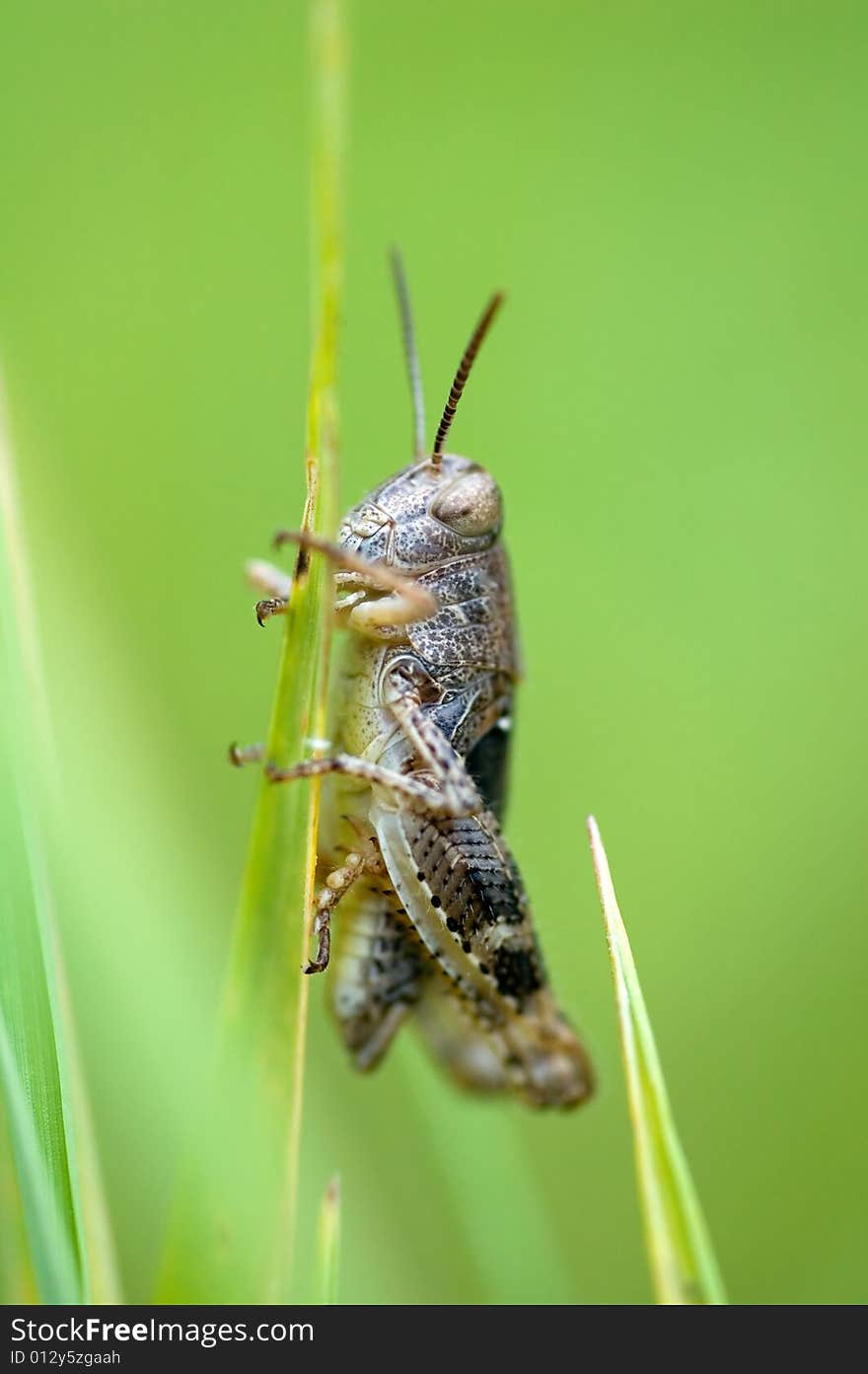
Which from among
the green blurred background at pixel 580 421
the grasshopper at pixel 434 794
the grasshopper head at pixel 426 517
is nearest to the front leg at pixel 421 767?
the grasshopper at pixel 434 794

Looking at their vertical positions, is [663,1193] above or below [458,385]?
below

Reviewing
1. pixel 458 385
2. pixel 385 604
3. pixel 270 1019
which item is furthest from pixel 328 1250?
pixel 458 385

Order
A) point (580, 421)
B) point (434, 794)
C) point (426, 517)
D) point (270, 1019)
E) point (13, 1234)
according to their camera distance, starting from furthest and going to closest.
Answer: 1. point (580, 421)
2. point (426, 517)
3. point (434, 794)
4. point (13, 1234)
5. point (270, 1019)

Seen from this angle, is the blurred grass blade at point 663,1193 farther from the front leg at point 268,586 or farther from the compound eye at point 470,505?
the compound eye at point 470,505

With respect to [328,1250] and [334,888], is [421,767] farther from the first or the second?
[328,1250]

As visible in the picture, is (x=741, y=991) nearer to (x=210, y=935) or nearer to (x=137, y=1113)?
(x=210, y=935)
